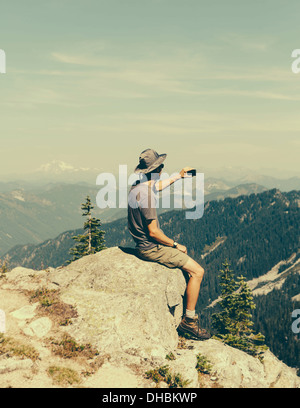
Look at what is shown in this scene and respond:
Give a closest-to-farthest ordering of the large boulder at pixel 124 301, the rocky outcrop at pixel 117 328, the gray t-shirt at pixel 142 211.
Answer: the rocky outcrop at pixel 117 328, the large boulder at pixel 124 301, the gray t-shirt at pixel 142 211

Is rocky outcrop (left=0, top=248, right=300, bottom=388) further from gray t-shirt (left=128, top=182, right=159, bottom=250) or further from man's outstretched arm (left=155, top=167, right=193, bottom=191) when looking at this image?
man's outstretched arm (left=155, top=167, right=193, bottom=191)

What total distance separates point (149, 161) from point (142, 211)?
2.27 meters

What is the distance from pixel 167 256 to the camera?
51.3 feet

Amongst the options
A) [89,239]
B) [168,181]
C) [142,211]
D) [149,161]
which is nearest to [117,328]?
[142,211]

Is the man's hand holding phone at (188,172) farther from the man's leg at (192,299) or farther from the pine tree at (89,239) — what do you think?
the pine tree at (89,239)

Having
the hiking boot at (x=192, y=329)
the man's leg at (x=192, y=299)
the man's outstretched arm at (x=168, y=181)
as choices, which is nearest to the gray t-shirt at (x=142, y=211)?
the man's outstretched arm at (x=168, y=181)

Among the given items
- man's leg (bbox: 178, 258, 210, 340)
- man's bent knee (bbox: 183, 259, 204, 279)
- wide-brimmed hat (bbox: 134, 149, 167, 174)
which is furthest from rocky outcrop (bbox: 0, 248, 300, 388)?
wide-brimmed hat (bbox: 134, 149, 167, 174)

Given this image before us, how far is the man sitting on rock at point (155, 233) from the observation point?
14711 mm

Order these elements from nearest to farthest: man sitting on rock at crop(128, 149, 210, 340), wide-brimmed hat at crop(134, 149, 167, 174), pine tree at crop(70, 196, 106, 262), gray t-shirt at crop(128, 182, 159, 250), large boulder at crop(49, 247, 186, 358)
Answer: large boulder at crop(49, 247, 186, 358) < gray t-shirt at crop(128, 182, 159, 250) < man sitting on rock at crop(128, 149, 210, 340) < wide-brimmed hat at crop(134, 149, 167, 174) < pine tree at crop(70, 196, 106, 262)

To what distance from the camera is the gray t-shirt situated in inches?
571

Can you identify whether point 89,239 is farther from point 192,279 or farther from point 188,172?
point 188,172

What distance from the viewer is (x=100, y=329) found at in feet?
43.2
